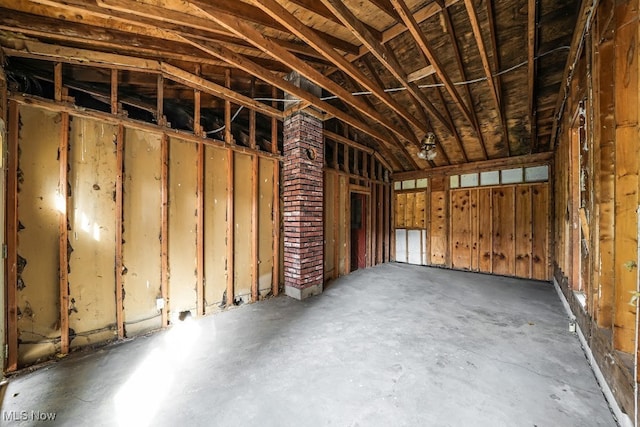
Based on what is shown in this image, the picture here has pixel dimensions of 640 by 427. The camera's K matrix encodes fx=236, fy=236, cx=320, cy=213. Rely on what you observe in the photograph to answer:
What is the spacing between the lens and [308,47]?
2951 millimetres

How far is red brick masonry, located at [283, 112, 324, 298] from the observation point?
3713 mm

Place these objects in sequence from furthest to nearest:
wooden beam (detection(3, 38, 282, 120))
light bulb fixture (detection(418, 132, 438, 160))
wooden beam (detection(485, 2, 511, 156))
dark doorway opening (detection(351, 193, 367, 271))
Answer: dark doorway opening (detection(351, 193, 367, 271))
light bulb fixture (detection(418, 132, 438, 160))
wooden beam (detection(485, 2, 511, 156))
wooden beam (detection(3, 38, 282, 120))

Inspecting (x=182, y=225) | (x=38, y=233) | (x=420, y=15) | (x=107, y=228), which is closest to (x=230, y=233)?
(x=182, y=225)

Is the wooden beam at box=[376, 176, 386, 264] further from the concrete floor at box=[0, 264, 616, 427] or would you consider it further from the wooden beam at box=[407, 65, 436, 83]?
the wooden beam at box=[407, 65, 436, 83]

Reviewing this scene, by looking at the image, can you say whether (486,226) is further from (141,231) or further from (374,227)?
(141,231)

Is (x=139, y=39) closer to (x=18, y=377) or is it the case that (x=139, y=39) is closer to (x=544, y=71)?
(x=18, y=377)

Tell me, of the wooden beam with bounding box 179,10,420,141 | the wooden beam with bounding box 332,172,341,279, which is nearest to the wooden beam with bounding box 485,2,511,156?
the wooden beam with bounding box 179,10,420,141

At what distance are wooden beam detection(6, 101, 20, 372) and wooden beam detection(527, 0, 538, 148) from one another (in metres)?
4.88

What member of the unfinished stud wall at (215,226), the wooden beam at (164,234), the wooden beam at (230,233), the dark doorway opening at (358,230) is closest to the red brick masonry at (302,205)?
the wooden beam at (230,233)

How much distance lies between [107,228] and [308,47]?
310 cm

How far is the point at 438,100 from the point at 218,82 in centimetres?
374

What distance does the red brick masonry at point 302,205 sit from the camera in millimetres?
3713

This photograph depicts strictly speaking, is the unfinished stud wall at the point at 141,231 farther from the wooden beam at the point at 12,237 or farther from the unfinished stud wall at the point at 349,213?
the unfinished stud wall at the point at 349,213

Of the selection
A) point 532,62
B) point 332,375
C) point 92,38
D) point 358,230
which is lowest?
point 332,375
